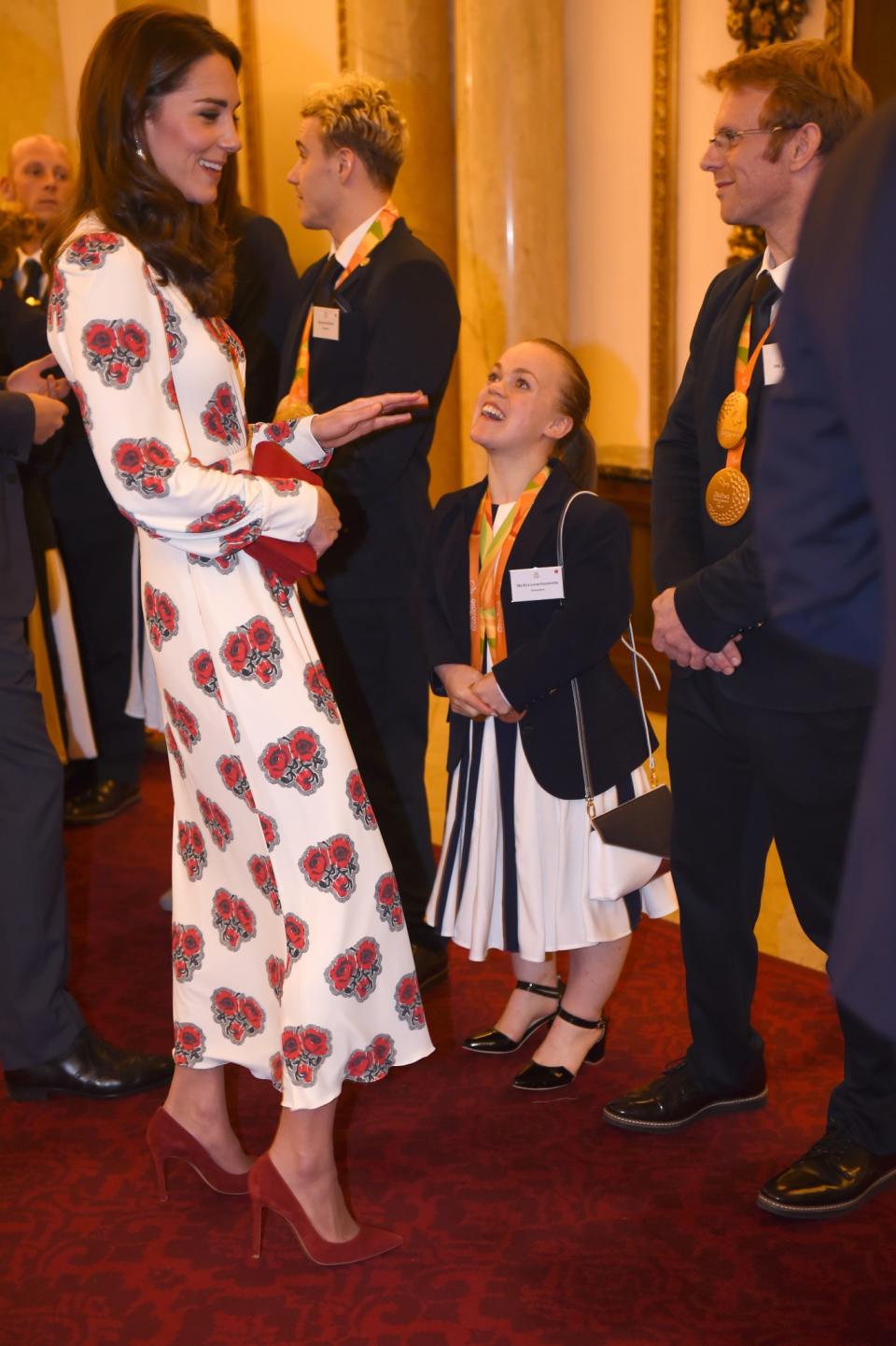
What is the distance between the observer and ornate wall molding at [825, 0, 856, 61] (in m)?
4.48

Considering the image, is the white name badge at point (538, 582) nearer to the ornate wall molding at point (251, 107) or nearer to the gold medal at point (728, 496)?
the gold medal at point (728, 496)

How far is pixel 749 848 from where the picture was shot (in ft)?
8.34

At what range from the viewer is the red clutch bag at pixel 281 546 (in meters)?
2.17

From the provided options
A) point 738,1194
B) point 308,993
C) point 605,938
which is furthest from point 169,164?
point 738,1194

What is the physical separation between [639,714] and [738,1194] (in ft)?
2.93

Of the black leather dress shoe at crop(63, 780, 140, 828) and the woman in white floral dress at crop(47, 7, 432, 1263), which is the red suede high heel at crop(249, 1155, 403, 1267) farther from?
the black leather dress shoe at crop(63, 780, 140, 828)

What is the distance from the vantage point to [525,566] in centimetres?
272

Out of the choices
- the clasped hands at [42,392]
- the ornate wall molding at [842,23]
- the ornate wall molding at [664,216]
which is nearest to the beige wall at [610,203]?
the ornate wall molding at [664,216]

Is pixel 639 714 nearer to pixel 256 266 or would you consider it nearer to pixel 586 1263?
pixel 586 1263

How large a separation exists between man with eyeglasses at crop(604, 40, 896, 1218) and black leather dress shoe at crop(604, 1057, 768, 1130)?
0.02 meters

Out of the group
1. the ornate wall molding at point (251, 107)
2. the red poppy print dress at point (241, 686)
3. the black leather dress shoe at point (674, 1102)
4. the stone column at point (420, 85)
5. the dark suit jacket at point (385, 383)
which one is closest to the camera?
the red poppy print dress at point (241, 686)

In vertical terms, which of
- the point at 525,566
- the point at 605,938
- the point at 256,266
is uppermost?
the point at 256,266

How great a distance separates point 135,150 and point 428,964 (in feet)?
6.34

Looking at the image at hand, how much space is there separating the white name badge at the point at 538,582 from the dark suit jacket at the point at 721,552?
0.21 metres
